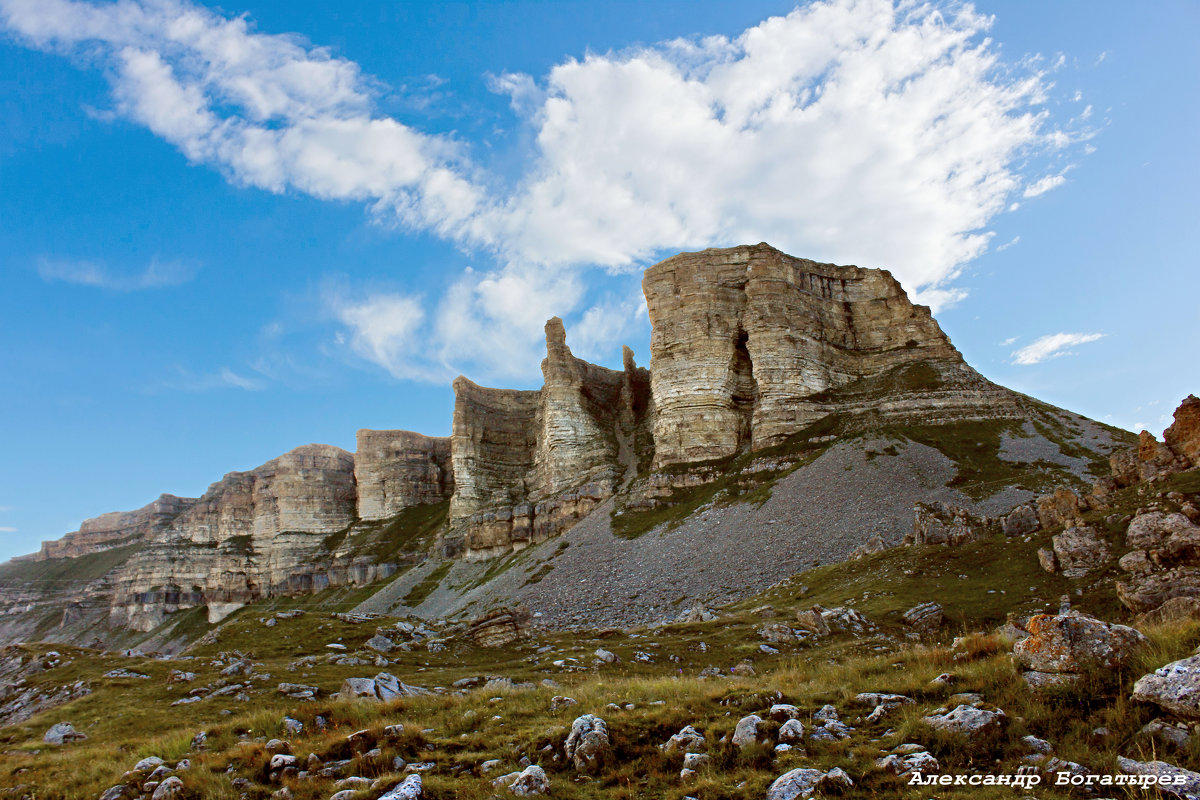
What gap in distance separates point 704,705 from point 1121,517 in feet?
75.8

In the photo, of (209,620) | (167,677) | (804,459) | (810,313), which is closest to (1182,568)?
(167,677)

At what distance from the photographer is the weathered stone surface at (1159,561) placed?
683 inches

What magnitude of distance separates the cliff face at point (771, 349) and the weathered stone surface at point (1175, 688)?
7817cm

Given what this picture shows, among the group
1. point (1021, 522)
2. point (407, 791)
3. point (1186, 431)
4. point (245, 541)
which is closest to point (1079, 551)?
point (1021, 522)

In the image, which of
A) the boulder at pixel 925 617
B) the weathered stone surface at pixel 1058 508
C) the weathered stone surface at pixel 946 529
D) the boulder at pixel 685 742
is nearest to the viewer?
the boulder at pixel 685 742

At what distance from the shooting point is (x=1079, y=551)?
2380 centimetres

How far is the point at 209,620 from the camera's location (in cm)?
13112

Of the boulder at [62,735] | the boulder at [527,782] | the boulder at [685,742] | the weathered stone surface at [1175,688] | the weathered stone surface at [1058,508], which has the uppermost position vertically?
the weathered stone surface at [1058,508]

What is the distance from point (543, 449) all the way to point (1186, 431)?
91.2 metres

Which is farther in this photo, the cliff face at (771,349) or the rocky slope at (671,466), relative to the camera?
the cliff face at (771,349)

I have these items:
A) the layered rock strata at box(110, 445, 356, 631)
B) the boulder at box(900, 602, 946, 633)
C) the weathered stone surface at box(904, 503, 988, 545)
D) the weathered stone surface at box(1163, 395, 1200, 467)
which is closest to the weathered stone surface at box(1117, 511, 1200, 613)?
the boulder at box(900, 602, 946, 633)

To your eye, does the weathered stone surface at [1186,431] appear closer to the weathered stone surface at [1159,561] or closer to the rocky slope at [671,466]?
the rocky slope at [671,466]

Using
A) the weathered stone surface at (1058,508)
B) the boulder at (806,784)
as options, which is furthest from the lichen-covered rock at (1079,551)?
the boulder at (806,784)

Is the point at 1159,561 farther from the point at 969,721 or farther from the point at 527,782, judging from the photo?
the point at 527,782
